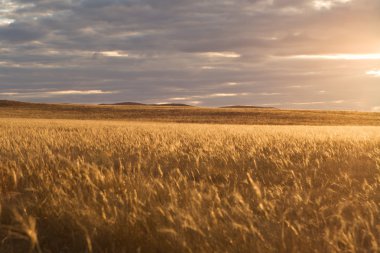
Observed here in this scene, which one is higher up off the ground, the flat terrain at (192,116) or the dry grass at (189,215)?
the dry grass at (189,215)

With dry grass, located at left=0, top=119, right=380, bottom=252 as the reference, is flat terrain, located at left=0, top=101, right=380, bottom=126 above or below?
below

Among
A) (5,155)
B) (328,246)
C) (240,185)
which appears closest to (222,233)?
(328,246)

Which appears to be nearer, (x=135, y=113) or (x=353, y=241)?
(x=353, y=241)

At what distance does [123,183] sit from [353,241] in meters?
2.92

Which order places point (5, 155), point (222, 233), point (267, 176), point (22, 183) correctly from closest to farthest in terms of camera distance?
point (222, 233) < point (22, 183) < point (267, 176) < point (5, 155)

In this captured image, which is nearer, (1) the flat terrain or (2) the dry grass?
(2) the dry grass

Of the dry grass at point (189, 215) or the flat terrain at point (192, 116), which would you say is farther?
the flat terrain at point (192, 116)

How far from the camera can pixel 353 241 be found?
3.43m

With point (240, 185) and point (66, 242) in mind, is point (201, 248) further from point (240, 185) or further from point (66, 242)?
point (240, 185)

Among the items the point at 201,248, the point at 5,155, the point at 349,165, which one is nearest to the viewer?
the point at 201,248

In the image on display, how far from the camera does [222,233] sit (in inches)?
147

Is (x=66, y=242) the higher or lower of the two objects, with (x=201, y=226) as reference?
lower

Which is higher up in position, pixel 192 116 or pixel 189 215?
pixel 189 215

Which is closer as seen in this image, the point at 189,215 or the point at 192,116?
the point at 189,215
